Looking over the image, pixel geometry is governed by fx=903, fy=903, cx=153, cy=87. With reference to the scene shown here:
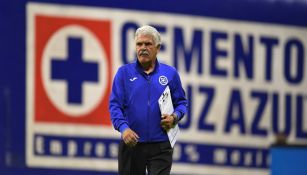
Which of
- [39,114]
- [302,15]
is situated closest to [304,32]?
[302,15]

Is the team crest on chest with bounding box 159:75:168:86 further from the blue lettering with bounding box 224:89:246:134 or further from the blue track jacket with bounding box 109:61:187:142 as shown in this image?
the blue lettering with bounding box 224:89:246:134

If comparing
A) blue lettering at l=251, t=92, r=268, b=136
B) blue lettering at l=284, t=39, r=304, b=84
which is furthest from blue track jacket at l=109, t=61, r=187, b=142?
blue lettering at l=284, t=39, r=304, b=84

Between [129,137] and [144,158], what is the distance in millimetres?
341

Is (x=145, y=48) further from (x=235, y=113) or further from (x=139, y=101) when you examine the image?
(x=235, y=113)

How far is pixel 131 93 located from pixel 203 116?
5.33 metres

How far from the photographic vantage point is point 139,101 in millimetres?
6711

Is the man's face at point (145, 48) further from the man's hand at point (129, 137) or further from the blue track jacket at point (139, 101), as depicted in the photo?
the man's hand at point (129, 137)

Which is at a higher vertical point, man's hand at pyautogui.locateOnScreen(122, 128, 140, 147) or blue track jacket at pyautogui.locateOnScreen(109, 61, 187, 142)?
blue track jacket at pyautogui.locateOnScreen(109, 61, 187, 142)

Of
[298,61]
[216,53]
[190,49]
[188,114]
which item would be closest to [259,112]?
[298,61]

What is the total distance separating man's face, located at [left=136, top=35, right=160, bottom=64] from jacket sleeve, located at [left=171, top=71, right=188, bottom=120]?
298 millimetres

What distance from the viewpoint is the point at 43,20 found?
10.9 meters

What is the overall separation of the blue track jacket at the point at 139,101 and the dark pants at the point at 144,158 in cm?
7

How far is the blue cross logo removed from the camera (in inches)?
432

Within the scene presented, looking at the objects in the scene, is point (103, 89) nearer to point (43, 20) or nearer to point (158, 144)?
point (43, 20)
